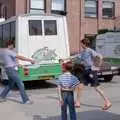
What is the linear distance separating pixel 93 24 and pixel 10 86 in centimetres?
2381

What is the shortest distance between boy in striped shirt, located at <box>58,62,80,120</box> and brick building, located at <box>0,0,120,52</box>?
25313mm

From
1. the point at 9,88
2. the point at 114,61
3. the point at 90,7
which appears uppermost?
the point at 90,7

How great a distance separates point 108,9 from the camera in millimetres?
38500

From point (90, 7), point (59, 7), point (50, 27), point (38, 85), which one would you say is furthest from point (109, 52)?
point (90, 7)

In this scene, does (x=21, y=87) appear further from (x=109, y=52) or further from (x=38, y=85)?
(x=109, y=52)

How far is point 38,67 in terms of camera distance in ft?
60.3

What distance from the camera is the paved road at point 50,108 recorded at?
11.9 metres

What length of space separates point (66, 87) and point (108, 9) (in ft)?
96.7

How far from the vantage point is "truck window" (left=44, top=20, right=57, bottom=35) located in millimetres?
19056

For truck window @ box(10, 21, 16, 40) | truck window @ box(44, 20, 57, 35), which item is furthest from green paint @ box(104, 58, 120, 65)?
truck window @ box(10, 21, 16, 40)

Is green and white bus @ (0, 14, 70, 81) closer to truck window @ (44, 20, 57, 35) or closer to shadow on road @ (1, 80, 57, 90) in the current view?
truck window @ (44, 20, 57, 35)

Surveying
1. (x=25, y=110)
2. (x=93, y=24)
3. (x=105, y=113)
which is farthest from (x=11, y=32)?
(x=93, y=24)

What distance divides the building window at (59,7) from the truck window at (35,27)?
17.0 metres

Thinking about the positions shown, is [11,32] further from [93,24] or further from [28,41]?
[93,24]
